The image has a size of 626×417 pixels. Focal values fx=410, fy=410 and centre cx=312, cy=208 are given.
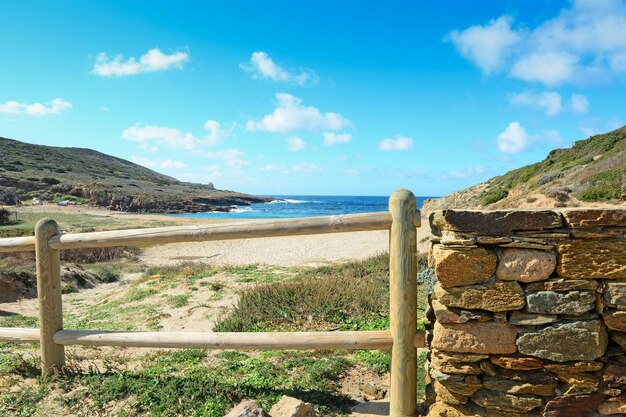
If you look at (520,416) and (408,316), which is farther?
(408,316)

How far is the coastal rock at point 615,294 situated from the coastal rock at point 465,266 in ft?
2.28

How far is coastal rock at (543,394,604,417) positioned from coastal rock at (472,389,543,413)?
0.09m

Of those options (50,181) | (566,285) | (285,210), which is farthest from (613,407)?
(285,210)

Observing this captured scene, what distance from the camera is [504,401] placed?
2783 mm

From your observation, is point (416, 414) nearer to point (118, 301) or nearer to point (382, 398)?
point (382, 398)

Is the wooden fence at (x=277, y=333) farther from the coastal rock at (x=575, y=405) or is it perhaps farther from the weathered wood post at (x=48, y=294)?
the coastal rock at (x=575, y=405)

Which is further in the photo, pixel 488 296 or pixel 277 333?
pixel 277 333

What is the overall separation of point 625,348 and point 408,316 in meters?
1.38

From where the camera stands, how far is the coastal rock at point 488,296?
2684mm

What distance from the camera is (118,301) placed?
25.9ft

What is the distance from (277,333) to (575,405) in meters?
2.15

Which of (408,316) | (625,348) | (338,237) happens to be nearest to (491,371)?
(408,316)

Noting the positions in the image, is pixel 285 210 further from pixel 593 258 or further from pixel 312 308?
pixel 593 258

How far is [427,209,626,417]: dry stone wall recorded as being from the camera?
2.61 metres
